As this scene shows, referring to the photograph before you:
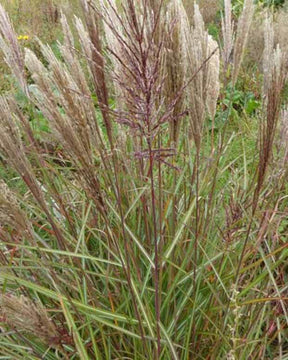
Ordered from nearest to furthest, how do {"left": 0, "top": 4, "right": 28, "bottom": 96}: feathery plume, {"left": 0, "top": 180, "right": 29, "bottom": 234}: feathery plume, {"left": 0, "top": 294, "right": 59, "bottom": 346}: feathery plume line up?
{"left": 0, "top": 294, "right": 59, "bottom": 346}: feathery plume, {"left": 0, "top": 180, "right": 29, "bottom": 234}: feathery plume, {"left": 0, "top": 4, "right": 28, "bottom": 96}: feathery plume

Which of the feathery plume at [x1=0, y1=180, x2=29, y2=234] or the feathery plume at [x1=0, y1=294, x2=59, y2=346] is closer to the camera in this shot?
the feathery plume at [x1=0, y1=294, x2=59, y2=346]

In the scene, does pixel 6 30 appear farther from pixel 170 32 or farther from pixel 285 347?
pixel 285 347

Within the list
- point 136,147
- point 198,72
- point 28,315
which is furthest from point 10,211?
point 136,147

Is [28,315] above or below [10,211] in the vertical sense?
below

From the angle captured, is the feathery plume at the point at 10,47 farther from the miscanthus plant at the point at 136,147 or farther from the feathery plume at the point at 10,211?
the feathery plume at the point at 10,211

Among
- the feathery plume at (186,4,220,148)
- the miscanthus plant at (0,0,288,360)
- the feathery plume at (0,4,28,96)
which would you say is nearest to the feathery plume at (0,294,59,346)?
the miscanthus plant at (0,0,288,360)

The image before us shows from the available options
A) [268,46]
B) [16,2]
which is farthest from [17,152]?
[16,2]

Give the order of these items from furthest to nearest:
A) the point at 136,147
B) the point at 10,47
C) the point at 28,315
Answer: the point at 136,147 < the point at 10,47 < the point at 28,315

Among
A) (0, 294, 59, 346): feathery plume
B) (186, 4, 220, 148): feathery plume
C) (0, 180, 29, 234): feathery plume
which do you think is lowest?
(0, 294, 59, 346): feathery plume

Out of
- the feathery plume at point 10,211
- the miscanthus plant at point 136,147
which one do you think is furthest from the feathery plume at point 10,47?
the feathery plume at point 10,211

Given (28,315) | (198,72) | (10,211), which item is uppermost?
(198,72)

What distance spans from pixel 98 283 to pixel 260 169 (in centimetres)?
97

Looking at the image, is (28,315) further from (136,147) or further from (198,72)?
(136,147)

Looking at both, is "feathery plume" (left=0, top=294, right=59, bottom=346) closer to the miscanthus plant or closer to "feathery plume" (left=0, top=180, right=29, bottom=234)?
the miscanthus plant
